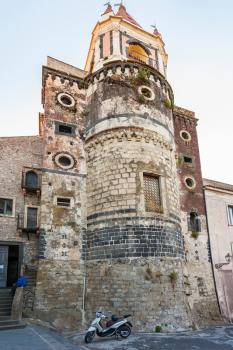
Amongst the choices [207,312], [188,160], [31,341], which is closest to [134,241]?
[31,341]

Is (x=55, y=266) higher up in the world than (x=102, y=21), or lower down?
lower down

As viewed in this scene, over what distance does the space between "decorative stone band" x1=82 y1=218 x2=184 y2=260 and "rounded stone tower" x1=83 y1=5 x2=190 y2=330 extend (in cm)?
5

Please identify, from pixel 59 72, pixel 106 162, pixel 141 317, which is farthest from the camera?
pixel 59 72

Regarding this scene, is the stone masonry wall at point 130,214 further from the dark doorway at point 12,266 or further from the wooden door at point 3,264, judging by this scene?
the dark doorway at point 12,266

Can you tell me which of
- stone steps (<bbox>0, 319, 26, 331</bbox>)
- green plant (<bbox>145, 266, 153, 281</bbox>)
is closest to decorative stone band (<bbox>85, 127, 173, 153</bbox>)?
green plant (<bbox>145, 266, 153, 281</bbox>)

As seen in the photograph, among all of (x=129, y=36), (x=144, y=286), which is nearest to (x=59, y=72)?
(x=129, y=36)

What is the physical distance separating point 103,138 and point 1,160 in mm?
5908

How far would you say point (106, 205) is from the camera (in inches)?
595

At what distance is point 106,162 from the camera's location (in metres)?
16.0

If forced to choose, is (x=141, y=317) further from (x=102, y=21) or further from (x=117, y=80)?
(x=102, y=21)

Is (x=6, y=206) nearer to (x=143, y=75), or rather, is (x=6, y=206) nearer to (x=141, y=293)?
(x=141, y=293)

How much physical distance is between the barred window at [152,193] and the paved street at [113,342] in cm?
572

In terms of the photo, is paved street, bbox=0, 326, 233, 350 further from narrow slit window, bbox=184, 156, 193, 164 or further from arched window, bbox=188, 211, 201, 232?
narrow slit window, bbox=184, 156, 193, 164

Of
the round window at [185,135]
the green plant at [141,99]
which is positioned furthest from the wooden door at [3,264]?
the round window at [185,135]
